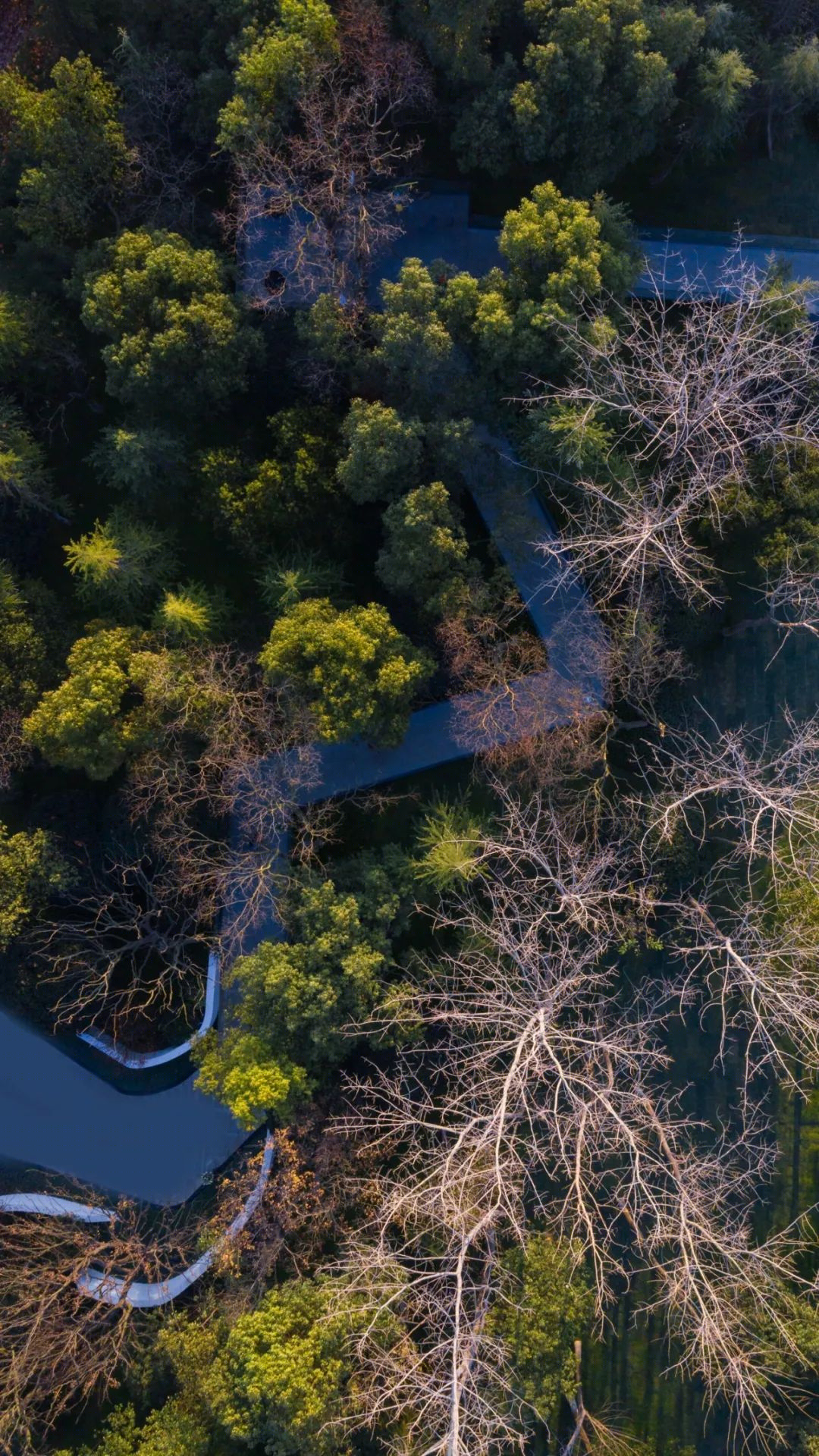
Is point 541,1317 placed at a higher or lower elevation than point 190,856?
lower

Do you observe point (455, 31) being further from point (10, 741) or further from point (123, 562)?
point (10, 741)

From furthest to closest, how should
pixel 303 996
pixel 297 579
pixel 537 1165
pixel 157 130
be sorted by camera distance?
1. pixel 537 1165
2. pixel 157 130
3. pixel 297 579
4. pixel 303 996

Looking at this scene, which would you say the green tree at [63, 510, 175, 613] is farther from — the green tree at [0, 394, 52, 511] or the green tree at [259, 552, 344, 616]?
the green tree at [259, 552, 344, 616]

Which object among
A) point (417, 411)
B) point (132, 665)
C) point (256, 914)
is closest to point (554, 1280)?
point (256, 914)

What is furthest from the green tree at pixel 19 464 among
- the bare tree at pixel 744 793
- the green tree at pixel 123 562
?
the bare tree at pixel 744 793

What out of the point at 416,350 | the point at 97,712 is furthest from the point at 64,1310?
the point at 416,350

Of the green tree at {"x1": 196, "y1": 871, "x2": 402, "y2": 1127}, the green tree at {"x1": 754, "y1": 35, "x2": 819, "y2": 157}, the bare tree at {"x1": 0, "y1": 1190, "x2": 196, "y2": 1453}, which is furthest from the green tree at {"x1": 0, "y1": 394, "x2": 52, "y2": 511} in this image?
the green tree at {"x1": 754, "y1": 35, "x2": 819, "y2": 157}
